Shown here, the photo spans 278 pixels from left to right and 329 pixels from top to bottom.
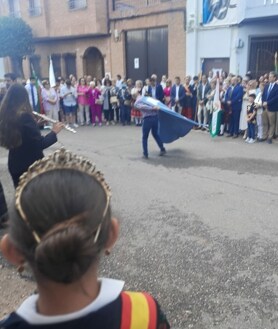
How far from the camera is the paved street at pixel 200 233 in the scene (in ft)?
10.9

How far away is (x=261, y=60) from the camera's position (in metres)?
12.9

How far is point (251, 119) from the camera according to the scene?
32.7 ft

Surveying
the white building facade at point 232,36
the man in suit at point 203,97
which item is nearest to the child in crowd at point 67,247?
the man in suit at point 203,97

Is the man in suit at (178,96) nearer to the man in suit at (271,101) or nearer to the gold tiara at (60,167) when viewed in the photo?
the man in suit at (271,101)

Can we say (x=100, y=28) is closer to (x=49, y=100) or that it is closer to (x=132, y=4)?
(x=132, y=4)

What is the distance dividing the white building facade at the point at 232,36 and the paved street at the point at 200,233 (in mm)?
5172

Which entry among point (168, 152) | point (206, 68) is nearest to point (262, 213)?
point (168, 152)

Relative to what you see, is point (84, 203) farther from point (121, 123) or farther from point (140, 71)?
point (140, 71)

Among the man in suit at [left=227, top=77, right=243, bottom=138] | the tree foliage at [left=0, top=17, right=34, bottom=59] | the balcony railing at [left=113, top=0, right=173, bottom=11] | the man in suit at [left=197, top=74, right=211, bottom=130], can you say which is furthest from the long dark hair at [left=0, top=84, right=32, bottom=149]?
the tree foliage at [left=0, top=17, right=34, bottom=59]

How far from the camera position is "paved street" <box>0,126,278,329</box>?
3314 mm

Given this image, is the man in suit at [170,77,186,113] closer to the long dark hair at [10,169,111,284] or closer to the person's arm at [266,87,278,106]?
the person's arm at [266,87,278,106]

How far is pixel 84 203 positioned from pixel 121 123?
523 inches

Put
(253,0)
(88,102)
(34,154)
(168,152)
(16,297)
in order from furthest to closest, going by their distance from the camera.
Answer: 1. (88,102)
2. (253,0)
3. (168,152)
4. (34,154)
5. (16,297)

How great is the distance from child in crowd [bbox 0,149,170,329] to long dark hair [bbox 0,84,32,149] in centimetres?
290
